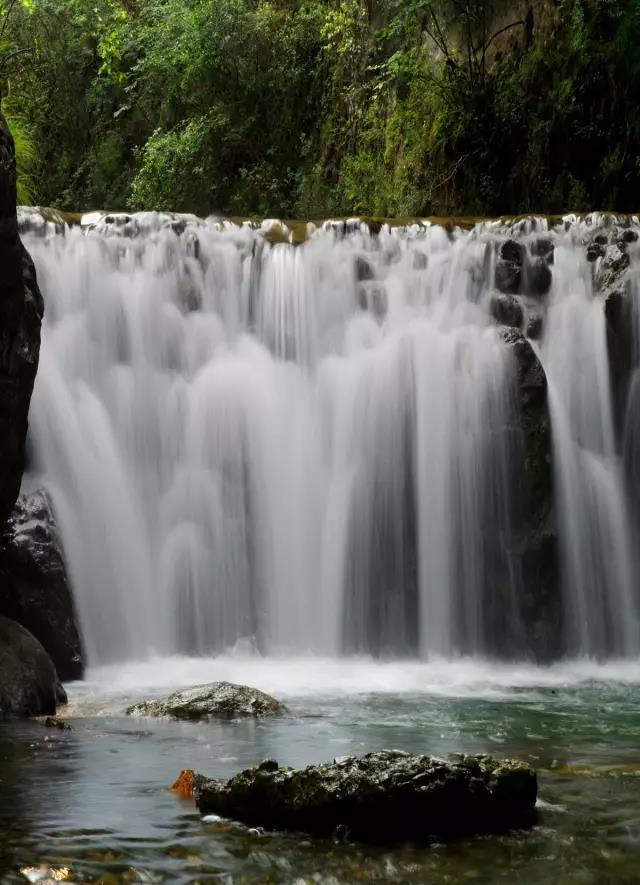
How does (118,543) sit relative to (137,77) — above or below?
below

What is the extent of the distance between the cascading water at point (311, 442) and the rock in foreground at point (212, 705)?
9.94 feet

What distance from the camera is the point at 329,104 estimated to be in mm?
21812

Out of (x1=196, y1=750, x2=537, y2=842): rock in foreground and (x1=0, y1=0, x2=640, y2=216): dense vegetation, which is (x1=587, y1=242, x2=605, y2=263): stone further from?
(x1=196, y1=750, x2=537, y2=842): rock in foreground

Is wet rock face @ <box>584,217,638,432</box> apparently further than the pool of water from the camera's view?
Yes

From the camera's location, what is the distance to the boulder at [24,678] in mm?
7670

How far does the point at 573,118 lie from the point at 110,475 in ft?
30.7

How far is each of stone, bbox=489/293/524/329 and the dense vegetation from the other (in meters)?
4.03

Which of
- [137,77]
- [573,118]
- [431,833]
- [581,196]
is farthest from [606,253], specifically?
[137,77]

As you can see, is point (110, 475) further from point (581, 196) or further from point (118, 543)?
point (581, 196)

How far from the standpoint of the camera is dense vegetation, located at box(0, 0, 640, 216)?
55.4ft

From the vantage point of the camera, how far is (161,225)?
13352 millimetres

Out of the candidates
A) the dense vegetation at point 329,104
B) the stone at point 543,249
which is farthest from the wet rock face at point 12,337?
the dense vegetation at point 329,104

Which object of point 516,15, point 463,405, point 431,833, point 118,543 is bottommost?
point 431,833

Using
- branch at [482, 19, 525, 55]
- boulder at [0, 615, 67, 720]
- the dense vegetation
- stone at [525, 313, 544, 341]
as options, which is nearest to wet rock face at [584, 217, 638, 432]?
stone at [525, 313, 544, 341]
